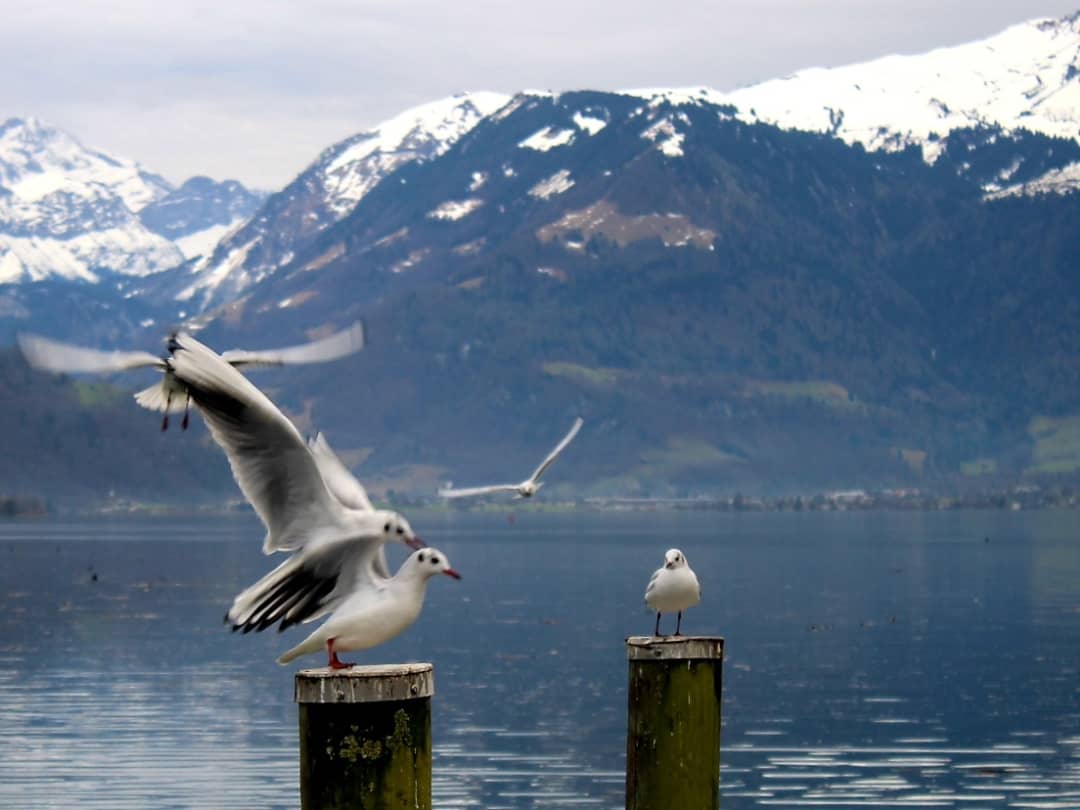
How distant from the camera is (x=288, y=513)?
737 inches

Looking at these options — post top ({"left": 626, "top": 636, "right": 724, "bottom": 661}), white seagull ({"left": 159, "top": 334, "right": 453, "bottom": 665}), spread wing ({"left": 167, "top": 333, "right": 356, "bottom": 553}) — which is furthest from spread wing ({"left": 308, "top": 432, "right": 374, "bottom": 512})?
post top ({"left": 626, "top": 636, "right": 724, "bottom": 661})

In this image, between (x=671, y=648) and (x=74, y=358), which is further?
(x=671, y=648)

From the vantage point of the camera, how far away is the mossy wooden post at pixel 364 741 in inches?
621

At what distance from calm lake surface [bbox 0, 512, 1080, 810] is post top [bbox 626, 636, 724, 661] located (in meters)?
39.9

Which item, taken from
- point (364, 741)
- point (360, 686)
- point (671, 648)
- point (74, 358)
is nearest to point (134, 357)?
point (74, 358)

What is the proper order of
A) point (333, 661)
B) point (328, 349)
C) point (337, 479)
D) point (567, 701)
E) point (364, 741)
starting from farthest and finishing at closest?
point (567, 701) → point (337, 479) → point (328, 349) → point (333, 661) → point (364, 741)

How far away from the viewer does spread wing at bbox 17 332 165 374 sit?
17.8m

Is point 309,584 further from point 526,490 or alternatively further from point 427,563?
point 526,490

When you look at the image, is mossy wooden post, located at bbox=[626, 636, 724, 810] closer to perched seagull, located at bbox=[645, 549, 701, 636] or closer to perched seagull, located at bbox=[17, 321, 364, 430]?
perched seagull, located at bbox=[17, 321, 364, 430]

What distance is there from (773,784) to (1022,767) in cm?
908

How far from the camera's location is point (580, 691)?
303 ft

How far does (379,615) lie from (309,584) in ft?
4.10

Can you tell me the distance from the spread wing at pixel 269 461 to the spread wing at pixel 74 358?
0.54m

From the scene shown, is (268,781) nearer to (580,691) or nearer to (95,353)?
(580,691)
